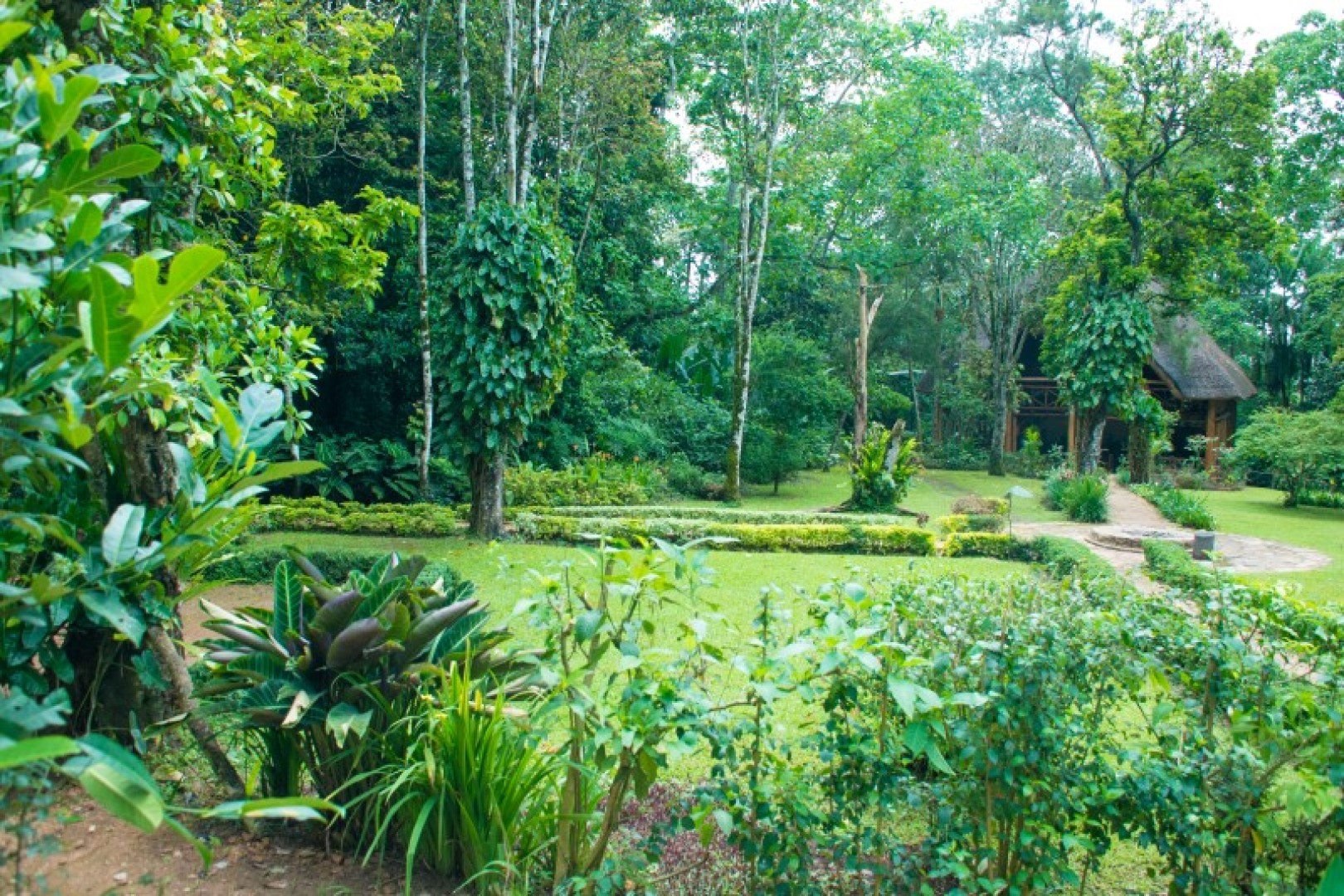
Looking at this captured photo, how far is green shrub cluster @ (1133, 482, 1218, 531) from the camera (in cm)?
1312

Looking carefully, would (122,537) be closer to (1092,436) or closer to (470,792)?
(470,792)

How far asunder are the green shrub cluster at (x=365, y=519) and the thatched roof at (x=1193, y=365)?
19329 mm

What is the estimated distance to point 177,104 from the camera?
380 cm

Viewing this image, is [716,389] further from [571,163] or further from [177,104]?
A: [177,104]

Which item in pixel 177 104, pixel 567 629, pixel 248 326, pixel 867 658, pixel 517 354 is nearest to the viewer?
pixel 867 658

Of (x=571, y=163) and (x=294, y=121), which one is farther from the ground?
(x=571, y=163)

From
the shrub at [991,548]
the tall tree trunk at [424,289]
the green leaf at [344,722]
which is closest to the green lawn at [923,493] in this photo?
the shrub at [991,548]

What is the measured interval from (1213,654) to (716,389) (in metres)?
18.9

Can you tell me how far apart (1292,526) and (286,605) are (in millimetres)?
16122

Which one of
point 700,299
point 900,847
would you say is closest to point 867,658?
point 900,847

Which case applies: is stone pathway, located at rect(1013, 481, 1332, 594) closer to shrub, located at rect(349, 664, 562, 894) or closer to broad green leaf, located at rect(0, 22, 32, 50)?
shrub, located at rect(349, 664, 562, 894)

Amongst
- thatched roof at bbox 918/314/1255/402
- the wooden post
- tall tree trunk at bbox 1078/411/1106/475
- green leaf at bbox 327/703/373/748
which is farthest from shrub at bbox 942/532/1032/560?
thatched roof at bbox 918/314/1255/402

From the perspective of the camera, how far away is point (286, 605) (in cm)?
290

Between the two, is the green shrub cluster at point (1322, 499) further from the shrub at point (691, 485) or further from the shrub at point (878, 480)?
the shrub at point (691, 485)
